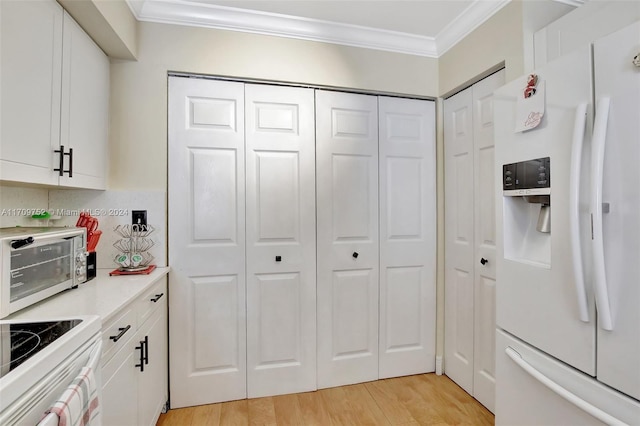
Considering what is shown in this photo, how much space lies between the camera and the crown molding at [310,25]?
187 centimetres

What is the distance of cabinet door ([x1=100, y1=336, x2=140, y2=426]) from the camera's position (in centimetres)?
112

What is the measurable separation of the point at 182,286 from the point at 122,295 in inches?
25.9

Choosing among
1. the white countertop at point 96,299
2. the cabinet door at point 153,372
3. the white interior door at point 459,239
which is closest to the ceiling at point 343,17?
the white interior door at point 459,239

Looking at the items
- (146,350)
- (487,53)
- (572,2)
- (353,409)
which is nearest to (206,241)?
(146,350)

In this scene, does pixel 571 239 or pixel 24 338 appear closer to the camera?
pixel 24 338

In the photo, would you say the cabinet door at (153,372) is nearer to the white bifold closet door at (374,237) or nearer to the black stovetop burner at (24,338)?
the black stovetop burner at (24,338)

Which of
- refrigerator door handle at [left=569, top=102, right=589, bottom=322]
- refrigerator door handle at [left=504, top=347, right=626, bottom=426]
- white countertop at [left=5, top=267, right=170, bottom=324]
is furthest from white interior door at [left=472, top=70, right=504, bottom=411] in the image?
white countertop at [left=5, top=267, right=170, bottom=324]

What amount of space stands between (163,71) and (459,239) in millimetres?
2245

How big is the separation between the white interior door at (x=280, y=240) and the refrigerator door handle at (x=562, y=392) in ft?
4.01

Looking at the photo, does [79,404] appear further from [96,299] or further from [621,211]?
[621,211]

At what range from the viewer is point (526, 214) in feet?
4.60

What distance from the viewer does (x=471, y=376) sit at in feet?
6.81

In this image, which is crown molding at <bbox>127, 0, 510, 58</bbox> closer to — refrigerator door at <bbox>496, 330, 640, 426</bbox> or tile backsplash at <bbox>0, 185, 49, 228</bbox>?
tile backsplash at <bbox>0, 185, 49, 228</bbox>

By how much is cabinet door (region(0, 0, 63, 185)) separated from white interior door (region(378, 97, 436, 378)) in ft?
6.07
